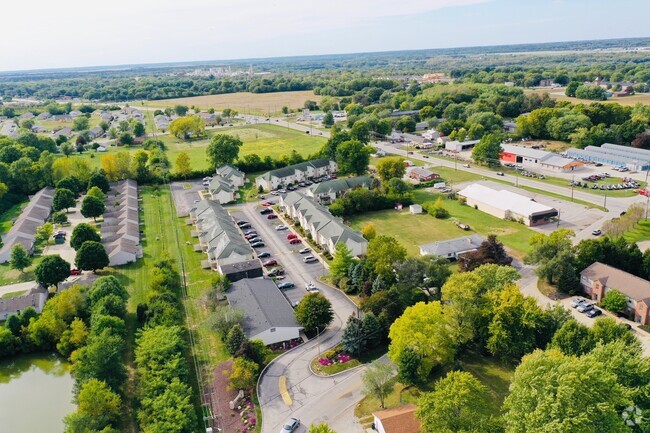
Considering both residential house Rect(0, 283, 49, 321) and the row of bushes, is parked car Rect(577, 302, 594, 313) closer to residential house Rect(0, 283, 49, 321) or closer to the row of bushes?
the row of bushes

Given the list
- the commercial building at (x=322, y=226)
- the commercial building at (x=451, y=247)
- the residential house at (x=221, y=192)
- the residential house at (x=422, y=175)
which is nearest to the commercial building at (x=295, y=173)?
the residential house at (x=221, y=192)

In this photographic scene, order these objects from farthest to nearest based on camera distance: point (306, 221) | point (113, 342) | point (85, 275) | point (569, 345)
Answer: point (306, 221), point (85, 275), point (113, 342), point (569, 345)

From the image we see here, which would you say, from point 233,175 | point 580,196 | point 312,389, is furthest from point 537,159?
point 312,389

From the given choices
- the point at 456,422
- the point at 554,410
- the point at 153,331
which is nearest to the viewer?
the point at 554,410

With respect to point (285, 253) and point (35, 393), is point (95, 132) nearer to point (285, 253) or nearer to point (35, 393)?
point (285, 253)

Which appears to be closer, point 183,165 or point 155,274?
point 155,274

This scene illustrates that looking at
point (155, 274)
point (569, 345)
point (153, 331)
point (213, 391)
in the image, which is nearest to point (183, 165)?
point (155, 274)

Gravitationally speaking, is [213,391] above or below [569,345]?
below

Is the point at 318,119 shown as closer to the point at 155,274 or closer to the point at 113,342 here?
the point at 155,274
